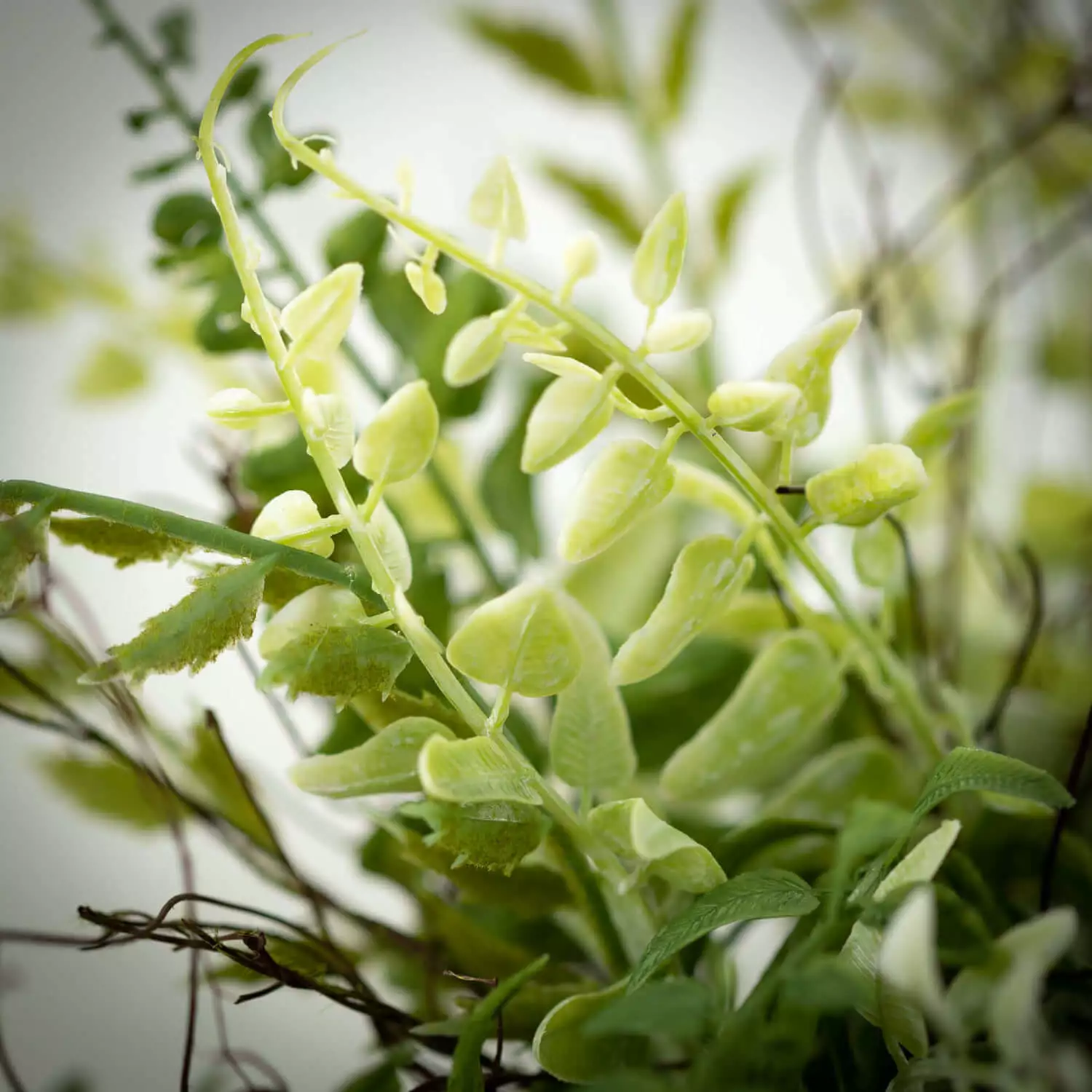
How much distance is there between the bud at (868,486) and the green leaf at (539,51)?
0.86 feet

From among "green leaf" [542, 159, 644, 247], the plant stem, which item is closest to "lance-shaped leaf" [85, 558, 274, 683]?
the plant stem

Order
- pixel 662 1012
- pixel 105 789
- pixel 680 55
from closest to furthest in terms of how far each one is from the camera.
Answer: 1. pixel 662 1012
2. pixel 105 789
3. pixel 680 55

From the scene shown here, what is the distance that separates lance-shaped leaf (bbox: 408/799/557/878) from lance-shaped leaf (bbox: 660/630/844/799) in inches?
1.9

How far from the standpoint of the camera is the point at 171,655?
0.14 meters

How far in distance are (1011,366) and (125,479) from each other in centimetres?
42

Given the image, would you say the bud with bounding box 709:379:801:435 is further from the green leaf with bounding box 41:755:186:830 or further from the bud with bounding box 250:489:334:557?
the green leaf with bounding box 41:755:186:830

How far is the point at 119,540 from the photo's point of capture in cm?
16

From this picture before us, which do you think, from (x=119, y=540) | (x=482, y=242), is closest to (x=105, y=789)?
(x=119, y=540)

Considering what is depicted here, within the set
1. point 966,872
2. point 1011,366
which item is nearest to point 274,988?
point 966,872

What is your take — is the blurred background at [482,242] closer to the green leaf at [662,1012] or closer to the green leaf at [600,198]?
the green leaf at [600,198]

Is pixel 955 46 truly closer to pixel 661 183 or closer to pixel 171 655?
pixel 661 183

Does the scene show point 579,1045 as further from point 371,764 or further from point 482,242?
point 482,242

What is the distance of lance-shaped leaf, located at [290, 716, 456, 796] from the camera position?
0.16 m

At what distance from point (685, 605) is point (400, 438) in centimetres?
6
